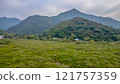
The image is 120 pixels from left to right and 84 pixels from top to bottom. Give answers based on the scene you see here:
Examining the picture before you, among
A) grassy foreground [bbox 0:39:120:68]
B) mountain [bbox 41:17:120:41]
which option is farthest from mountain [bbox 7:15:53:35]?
grassy foreground [bbox 0:39:120:68]

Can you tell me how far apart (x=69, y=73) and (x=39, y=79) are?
8.23 ft

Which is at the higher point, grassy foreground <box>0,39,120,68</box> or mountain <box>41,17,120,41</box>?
Answer: mountain <box>41,17,120,41</box>

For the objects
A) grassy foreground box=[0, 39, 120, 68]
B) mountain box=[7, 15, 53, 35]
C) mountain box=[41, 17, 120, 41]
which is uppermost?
mountain box=[7, 15, 53, 35]

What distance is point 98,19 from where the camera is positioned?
198125 mm

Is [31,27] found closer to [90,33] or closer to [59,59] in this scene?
[90,33]

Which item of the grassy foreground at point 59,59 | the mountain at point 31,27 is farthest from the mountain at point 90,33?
the mountain at point 31,27

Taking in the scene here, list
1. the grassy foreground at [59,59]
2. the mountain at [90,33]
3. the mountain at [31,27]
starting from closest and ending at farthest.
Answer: the grassy foreground at [59,59] → the mountain at [90,33] → the mountain at [31,27]

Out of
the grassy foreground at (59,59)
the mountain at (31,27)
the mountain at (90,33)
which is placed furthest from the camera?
the mountain at (31,27)

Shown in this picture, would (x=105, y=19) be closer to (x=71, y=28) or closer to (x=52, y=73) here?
(x=71, y=28)

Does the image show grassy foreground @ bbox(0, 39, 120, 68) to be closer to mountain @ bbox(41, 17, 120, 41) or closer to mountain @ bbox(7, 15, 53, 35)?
mountain @ bbox(41, 17, 120, 41)

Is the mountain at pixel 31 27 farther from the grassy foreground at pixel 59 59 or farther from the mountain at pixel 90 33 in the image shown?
the grassy foreground at pixel 59 59

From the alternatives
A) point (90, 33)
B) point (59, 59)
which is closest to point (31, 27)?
point (90, 33)

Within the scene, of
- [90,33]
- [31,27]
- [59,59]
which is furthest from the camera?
[31,27]

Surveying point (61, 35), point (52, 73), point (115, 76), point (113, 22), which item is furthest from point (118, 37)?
point (113, 22)
